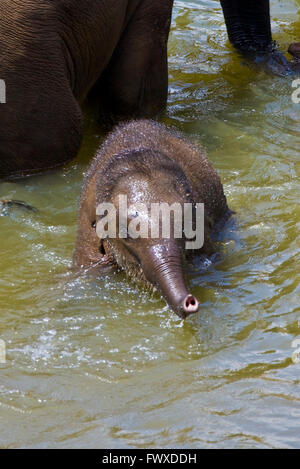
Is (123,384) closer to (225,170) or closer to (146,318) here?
(146,318)

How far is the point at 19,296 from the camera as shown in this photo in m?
5.96

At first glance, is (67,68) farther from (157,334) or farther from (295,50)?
(295,50)

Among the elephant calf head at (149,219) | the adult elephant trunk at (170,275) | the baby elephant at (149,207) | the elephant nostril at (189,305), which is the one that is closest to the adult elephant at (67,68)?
the baby elephant at (149,207)

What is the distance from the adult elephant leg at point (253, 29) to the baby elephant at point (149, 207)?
13.8ft

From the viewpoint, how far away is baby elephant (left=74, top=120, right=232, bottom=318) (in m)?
5.20

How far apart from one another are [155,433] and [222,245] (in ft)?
8.08

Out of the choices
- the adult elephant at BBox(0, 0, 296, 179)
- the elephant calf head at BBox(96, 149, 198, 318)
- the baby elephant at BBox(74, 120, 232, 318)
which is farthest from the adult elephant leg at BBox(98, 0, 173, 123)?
the elephant calf head at BBox(96, 149, 198, 318)

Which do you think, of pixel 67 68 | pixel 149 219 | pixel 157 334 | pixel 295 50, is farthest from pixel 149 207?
pixel 295 50

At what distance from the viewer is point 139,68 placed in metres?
8.44

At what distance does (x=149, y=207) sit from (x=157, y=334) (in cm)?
77

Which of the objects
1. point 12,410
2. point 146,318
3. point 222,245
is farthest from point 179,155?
point 12,410

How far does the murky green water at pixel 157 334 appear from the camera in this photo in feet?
14.8

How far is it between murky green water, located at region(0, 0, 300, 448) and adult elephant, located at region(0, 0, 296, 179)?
1.05 ft

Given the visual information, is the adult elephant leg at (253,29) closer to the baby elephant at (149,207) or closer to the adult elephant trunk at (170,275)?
the baby elephant at (149,207)
